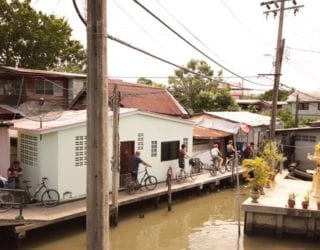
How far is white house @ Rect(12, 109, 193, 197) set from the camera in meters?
14.4

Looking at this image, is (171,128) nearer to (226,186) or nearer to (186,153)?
(186,153)

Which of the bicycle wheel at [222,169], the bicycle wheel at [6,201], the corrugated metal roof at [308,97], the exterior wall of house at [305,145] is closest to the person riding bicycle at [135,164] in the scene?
the bicycle wheel at [6,201]

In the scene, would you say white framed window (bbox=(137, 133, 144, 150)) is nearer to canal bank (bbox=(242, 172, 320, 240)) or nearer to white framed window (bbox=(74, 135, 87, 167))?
white framed window (bbox=(74, 135, 87, 167))

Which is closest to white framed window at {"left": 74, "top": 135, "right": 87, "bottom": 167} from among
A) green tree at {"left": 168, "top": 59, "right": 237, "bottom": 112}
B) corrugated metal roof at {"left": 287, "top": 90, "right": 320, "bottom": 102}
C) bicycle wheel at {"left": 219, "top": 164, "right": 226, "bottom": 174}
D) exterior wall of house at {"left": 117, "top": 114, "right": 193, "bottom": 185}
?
exterior wall of house at {"left": 117, "top": 114, "right": 193, "bottom": 185}

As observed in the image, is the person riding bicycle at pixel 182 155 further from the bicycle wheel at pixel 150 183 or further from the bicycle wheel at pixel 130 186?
the bicycle wheel at pixel 130 186

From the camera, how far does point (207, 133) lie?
25.3m

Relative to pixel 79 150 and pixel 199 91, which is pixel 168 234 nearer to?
pixel 79 150

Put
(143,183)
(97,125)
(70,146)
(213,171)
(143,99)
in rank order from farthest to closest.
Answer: (143,99)
(213,171)
(143,183)
(70,146)
(97,125)

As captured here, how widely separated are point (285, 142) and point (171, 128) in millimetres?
12873

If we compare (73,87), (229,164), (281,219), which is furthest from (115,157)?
(73,87)

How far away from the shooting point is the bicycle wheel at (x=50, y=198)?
46.0ft

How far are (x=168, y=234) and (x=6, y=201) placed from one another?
19.3ft

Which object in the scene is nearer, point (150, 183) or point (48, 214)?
point (48, 214)

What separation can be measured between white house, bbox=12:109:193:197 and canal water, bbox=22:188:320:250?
62.6 inches
